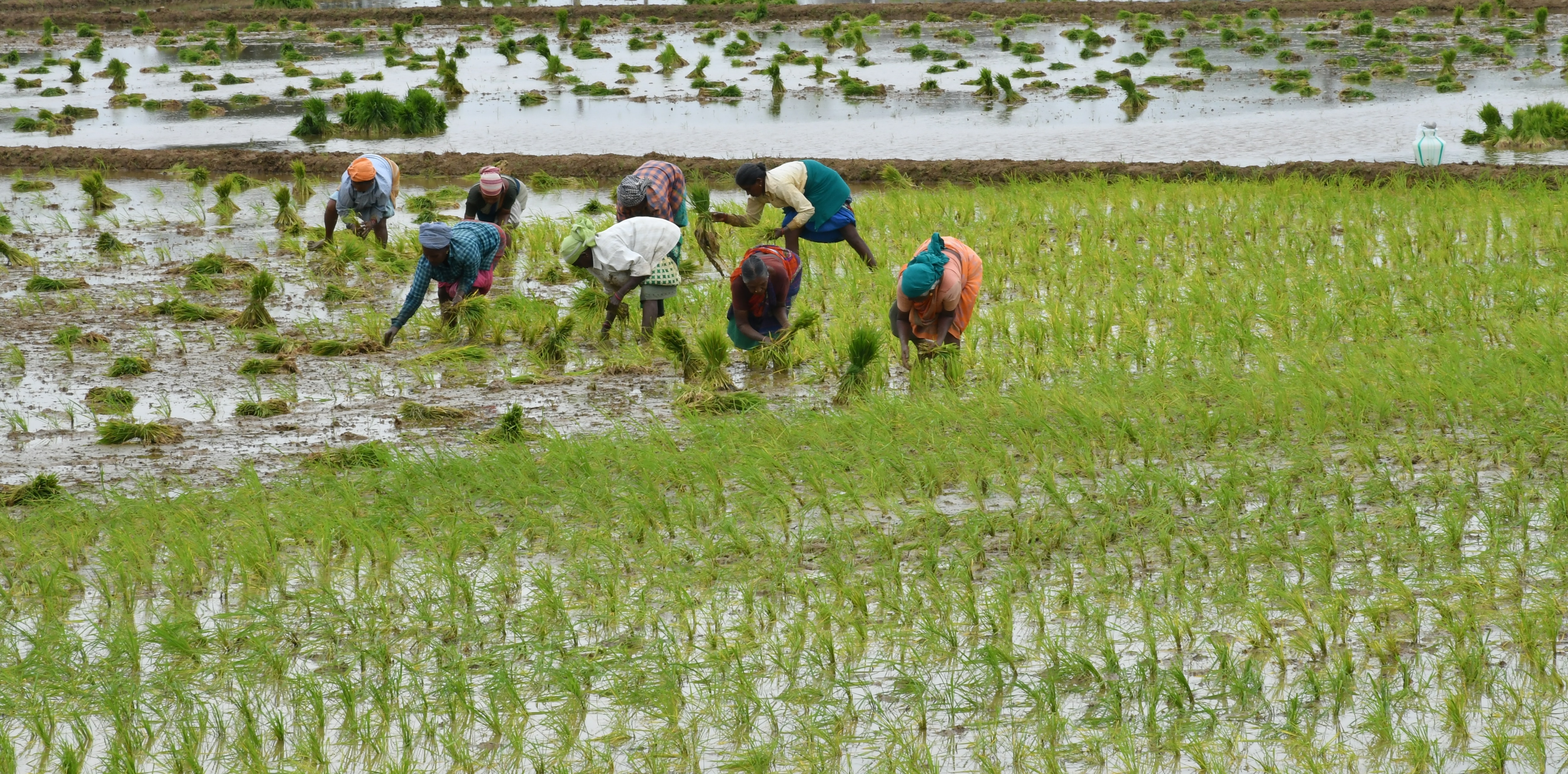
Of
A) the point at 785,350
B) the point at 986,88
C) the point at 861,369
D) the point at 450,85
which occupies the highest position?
the point at 861,369

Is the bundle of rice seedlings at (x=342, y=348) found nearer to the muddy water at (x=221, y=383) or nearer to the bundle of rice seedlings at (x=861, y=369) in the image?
the muddy water at (x=221, y=383)

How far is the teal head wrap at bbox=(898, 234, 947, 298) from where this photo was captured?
17.1 feet

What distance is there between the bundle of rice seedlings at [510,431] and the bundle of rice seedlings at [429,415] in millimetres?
442

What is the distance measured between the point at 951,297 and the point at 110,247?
6.65m

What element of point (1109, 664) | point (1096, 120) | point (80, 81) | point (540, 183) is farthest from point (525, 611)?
point (80, 81)

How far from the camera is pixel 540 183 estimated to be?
39.8 ft

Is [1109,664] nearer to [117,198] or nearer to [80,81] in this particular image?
[117,198]

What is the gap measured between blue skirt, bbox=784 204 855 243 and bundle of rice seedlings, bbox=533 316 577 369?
131cm

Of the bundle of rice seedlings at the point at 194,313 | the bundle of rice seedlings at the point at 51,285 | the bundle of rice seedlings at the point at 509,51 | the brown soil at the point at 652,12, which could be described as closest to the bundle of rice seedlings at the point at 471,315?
the bundle of rice seedlings at the point at 194,313

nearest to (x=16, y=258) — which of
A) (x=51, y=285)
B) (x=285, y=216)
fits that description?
(x=51, y=285)

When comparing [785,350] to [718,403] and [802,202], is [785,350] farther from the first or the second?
[802,202]

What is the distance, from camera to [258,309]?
23.8ft

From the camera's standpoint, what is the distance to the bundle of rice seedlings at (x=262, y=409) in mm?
5863

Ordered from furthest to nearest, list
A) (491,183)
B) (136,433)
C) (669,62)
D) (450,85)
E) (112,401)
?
(669,62) → (450,85) → (491,183) → (112,401) → (136,433)
